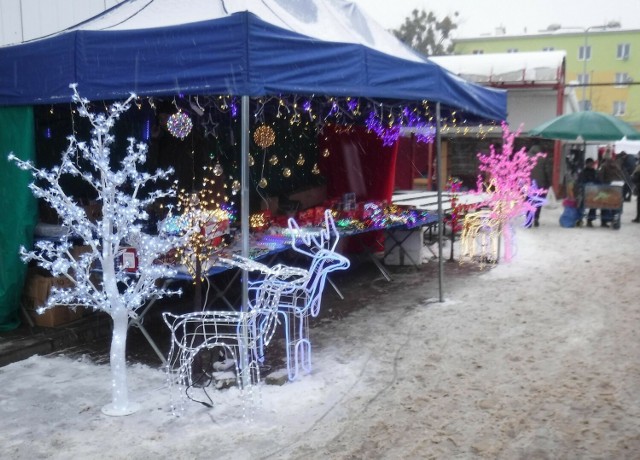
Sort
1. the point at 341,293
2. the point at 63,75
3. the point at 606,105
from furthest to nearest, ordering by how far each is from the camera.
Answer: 1. the point at 606,105
2. the point at 341,293
3. the point at 63,75

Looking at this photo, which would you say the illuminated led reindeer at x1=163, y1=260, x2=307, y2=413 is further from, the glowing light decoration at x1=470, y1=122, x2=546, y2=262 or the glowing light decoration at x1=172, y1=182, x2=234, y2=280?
the glowing light decoration at x1=470, y1=122, x2=546, y2=262

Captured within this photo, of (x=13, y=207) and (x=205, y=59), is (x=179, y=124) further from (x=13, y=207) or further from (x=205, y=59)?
(x=205, y=59)

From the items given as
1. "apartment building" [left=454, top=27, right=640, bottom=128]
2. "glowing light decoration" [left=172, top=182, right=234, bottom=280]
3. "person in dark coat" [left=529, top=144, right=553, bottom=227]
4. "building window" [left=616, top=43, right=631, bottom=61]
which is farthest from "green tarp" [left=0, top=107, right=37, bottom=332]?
"building window" [left=616, top=43, right=631, bottom=61]

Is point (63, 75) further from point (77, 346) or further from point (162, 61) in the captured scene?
point (77, 346)

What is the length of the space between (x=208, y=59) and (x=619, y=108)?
46.6m

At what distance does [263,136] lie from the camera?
8.12 m

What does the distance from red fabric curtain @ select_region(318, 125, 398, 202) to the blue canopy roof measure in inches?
149

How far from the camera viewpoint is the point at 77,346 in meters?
5.34

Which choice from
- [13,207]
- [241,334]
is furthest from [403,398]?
[13,207]

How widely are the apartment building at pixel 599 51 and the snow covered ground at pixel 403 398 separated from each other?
133ft

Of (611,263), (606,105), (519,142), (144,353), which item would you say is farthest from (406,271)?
(606,105)

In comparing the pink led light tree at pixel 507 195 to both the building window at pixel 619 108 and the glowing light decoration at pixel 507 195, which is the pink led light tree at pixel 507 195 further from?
the building window at pixel 619 108

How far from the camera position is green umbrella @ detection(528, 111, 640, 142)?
38.3 feet

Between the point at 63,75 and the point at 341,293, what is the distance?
3970mm
